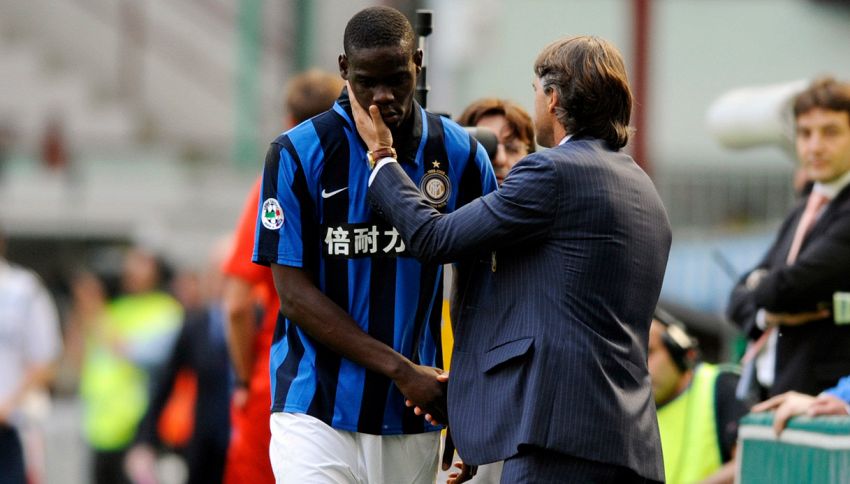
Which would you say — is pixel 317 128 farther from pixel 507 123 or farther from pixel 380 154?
pixel 507 123

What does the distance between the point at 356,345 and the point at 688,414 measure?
2.45 meters

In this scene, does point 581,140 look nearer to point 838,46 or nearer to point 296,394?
point 296,394

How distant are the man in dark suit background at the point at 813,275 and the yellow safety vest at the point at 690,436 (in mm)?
291

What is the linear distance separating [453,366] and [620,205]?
2.19 ft

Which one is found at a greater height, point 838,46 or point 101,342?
point 838,46

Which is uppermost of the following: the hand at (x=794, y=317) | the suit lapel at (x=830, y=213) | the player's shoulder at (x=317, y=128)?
the player's shoulder at (x=317, y=128)

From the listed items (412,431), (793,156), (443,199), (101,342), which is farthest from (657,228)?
(101,342)

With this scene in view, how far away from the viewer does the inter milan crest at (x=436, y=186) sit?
4.71 m

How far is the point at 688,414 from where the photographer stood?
21.7 feet

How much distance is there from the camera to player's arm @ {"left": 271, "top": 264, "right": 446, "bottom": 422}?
459 cm

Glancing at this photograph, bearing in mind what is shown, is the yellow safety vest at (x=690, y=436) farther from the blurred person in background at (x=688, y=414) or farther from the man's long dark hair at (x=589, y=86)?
the man's long dark hair at (x=589, y=86)

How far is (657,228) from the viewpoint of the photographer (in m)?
A: 4.44

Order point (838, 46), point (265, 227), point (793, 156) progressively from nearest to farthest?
1. point (265, 227)
2. point (793, 156)
3. point (838, 46)

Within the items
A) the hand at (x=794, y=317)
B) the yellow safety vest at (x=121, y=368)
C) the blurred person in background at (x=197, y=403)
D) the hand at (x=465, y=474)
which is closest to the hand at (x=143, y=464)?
the blurred person in background at (x=197, y=403)
